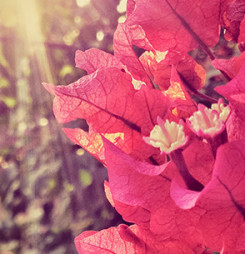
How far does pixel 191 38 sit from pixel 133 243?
0.60ft

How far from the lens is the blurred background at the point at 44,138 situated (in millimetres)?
1394

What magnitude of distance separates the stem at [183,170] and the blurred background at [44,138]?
998mm

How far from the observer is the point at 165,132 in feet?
0.99

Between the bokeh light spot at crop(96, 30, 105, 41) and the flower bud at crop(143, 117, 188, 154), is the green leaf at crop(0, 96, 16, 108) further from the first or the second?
the flower bud at crop(143, 117, 188, 154)

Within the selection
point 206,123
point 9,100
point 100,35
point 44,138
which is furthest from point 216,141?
point 9,100

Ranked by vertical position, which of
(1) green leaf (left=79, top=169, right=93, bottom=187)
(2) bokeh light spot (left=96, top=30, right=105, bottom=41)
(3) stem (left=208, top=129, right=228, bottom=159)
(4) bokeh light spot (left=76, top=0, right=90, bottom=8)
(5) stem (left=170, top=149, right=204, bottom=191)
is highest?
(3) stem (left=208, top=129, right=228, bottom=159)

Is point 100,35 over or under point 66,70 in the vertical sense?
over

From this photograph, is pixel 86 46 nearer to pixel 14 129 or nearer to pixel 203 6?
pixel 14 129

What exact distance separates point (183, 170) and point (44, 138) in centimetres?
131

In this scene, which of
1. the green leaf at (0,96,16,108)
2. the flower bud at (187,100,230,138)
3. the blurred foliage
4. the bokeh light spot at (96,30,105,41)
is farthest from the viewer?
the green leaf at (0,96,16,108)

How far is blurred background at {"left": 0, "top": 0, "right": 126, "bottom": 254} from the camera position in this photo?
4.57ft

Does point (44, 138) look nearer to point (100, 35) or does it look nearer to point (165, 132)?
point (100, 35)

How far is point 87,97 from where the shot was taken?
0.34 metres

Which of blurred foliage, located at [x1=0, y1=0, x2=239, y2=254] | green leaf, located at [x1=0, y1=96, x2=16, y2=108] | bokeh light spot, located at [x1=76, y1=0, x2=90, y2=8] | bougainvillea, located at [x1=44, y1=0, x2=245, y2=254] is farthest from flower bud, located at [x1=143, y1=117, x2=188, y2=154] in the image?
green leaf, located at [x1=0, y1=96, x2=16, y2=108]
